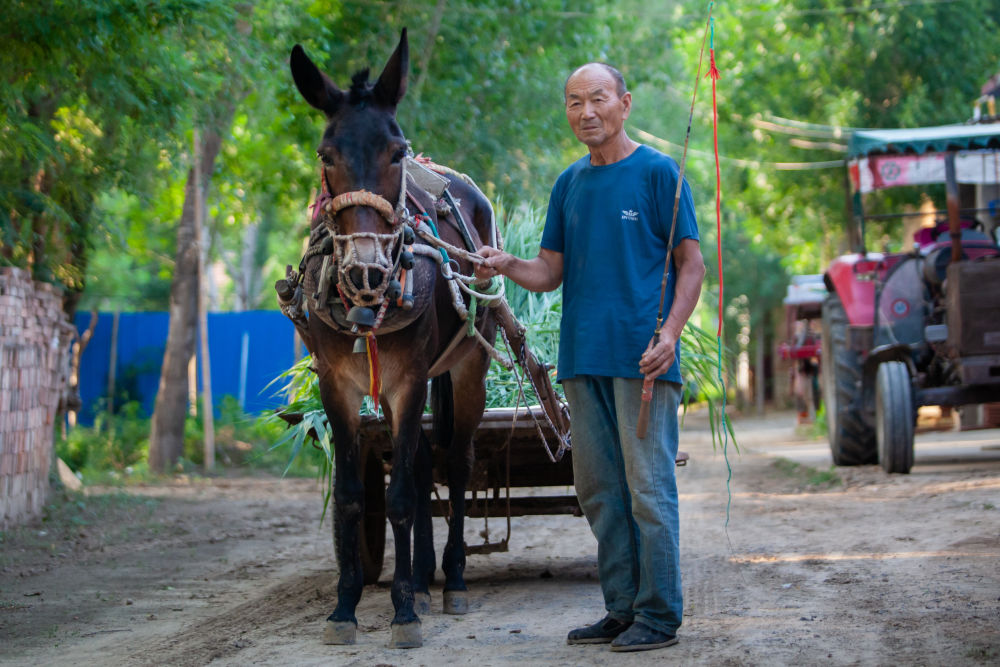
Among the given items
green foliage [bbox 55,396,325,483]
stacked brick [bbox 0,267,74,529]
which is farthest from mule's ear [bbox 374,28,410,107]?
green foliage [bbox 55,396,325,483]

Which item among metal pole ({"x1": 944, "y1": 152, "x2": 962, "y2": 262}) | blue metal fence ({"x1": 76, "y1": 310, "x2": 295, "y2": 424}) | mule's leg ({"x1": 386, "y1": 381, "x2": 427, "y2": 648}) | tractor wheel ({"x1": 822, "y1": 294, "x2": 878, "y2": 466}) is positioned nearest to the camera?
mule's leg ({"x1": 386, "y1": 381, "x2": 427, "y2": 648})

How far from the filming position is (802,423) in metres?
21.9

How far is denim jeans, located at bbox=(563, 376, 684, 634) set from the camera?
4.36 meters

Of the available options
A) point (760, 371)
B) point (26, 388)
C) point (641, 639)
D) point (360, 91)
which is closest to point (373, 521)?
point (641, 639)

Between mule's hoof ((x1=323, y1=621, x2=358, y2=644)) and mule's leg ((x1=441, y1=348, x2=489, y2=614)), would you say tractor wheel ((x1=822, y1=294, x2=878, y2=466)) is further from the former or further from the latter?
mule's hoof ((x1=323, y1=621, x2=358, y2=644))

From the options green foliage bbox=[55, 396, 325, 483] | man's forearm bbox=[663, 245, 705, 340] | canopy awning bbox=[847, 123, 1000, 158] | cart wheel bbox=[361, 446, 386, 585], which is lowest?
cart wheel bbox=[361, 446, 386, 585]

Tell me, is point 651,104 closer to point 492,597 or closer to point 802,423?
point 802,423

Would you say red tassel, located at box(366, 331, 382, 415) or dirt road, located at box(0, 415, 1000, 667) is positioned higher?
red tassel, located at box(366, 331, 382, 415)

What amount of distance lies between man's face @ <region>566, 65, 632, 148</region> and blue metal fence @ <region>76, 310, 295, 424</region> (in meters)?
14.6

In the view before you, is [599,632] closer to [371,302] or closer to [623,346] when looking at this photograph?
[623,346]

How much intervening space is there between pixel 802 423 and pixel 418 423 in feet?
59.2

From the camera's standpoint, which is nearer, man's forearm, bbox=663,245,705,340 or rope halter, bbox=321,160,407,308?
man's forearm, bbox=663,245,705,340

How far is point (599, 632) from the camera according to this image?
178 inches

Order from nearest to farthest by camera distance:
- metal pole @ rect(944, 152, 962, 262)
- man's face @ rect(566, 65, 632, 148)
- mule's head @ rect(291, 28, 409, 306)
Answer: man's face @ rect(566, 65, 632, 148) < mule's head @ rect(291, 28, 409, 306) < metal pole @ rect(944, 152, 962, 262)
